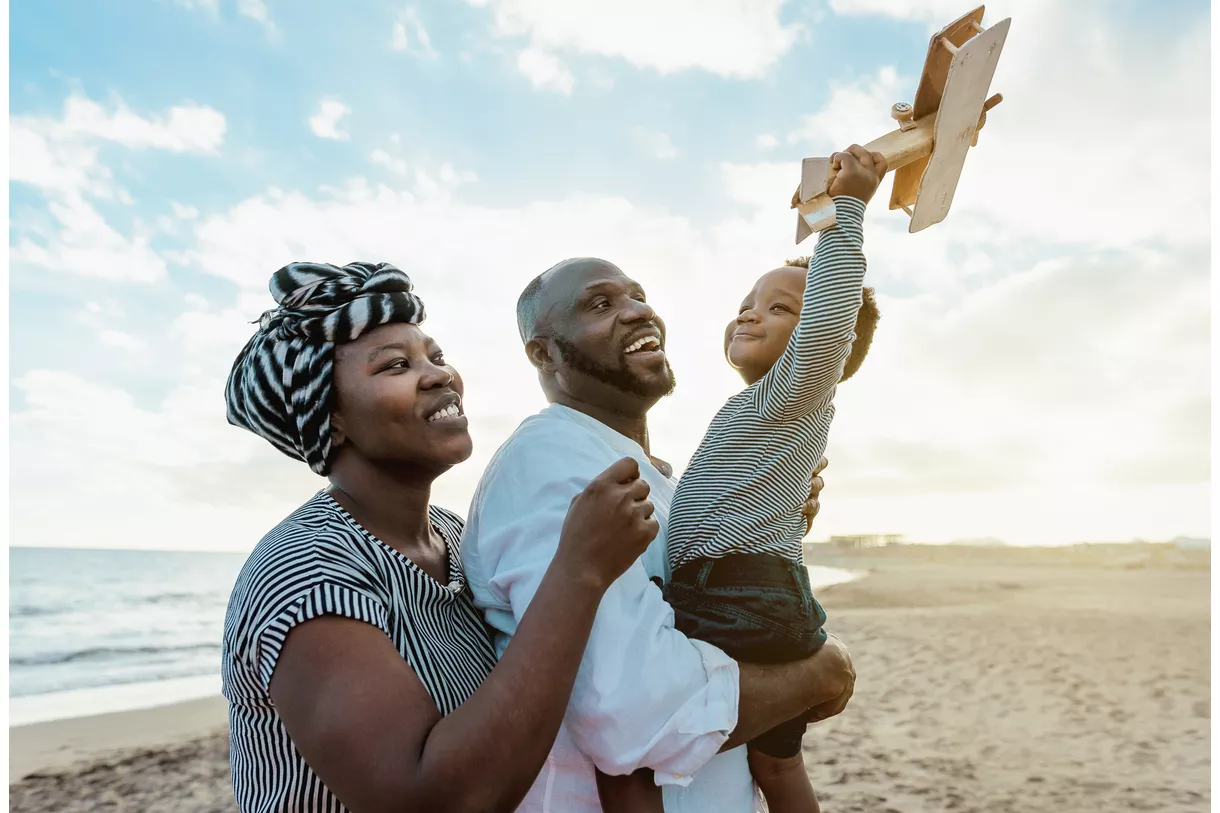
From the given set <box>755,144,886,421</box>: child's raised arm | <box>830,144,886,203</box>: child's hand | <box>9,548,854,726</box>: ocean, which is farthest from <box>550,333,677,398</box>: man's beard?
<box>9,548,854,726</box>: ocean

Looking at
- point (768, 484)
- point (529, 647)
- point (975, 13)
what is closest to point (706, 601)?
point (768, 484)

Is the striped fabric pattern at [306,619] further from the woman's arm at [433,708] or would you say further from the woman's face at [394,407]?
the woman's face at [394,407]

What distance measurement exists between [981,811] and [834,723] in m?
3.01

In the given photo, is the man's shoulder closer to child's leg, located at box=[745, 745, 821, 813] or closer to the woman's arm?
the woman's arm

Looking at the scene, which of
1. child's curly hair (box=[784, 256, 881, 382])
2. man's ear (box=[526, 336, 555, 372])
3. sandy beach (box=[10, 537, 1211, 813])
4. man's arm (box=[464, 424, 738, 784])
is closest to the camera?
man's arm (box=[464, 424, 738, 784])

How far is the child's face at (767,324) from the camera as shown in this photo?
3.28m

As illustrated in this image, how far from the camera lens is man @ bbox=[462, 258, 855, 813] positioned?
2117 mm

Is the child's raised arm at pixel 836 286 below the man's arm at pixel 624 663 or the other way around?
the other way around

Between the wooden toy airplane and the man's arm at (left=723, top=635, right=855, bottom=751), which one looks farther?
the wooden toy airplane

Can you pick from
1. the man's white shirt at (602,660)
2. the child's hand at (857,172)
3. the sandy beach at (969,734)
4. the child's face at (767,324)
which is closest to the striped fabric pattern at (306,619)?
the man's white shirt at (602,660)

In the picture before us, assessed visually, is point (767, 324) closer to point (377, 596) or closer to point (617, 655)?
point (617, 655)

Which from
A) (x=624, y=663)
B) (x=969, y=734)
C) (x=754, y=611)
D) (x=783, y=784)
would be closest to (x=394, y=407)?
(x=624, y=663)

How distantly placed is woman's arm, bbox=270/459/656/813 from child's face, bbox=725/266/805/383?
1430 millimetres

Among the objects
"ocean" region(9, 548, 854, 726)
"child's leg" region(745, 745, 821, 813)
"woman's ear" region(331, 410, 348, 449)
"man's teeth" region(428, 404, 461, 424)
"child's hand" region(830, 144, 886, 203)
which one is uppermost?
"child's hand" region(830, 144, 886, 203)
